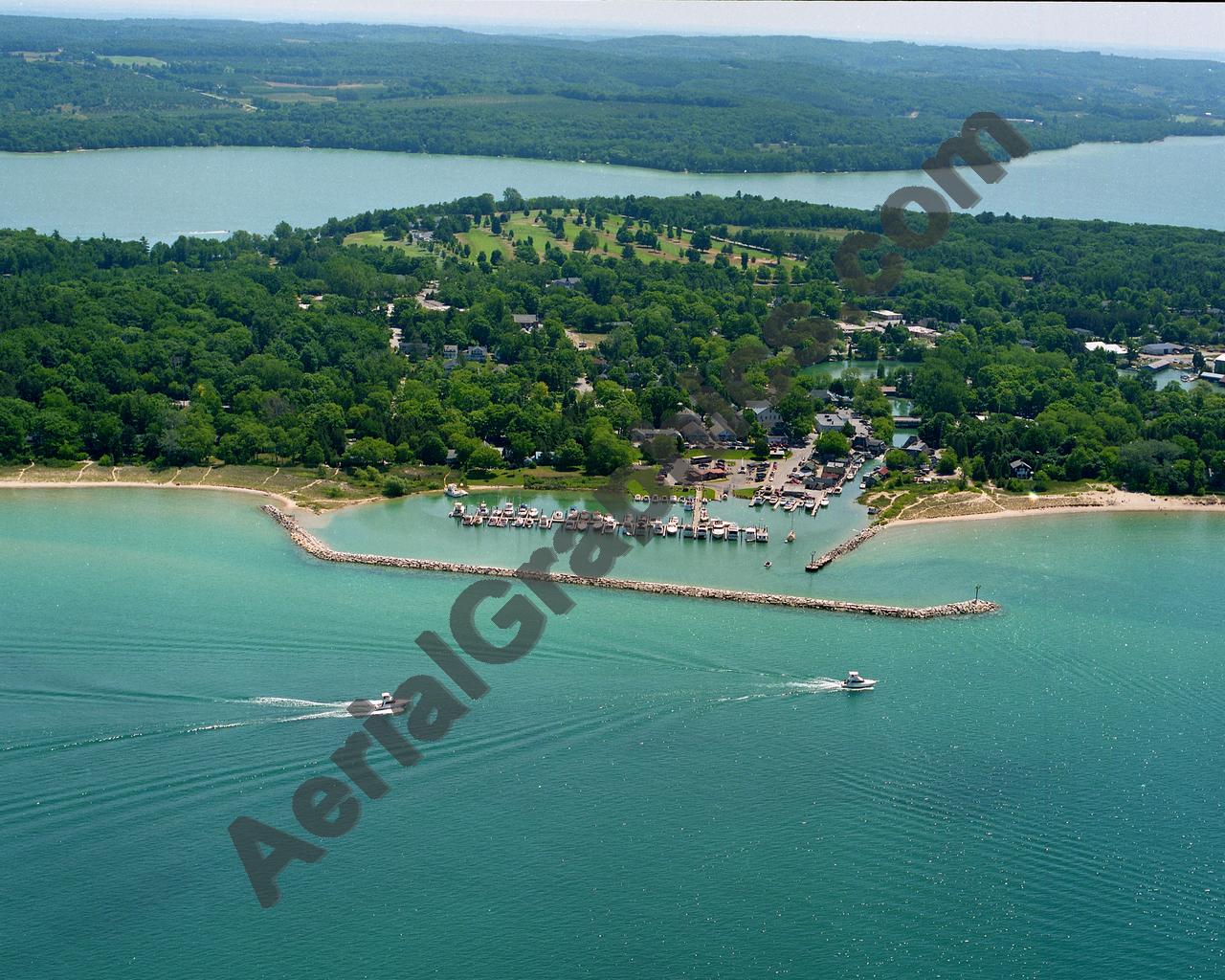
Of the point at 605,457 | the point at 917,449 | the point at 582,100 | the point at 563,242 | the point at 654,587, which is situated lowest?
the point at 654,587

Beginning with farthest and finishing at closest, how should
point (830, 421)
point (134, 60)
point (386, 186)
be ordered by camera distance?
point (134, 60)
point (386, 186)
point (830, 421)

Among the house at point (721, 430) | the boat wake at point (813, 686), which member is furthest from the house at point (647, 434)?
the boat wake at point (813, 686)

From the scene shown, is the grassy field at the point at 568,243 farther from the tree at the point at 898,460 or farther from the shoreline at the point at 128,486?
the shoreline at the point at 128,486

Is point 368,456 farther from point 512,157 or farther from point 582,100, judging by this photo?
point 582,100

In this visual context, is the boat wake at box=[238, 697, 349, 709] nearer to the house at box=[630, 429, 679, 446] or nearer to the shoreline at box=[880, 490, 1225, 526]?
the shoreline at box=[880, 490, 1225, 526]

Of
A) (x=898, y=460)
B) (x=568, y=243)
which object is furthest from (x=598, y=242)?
(x=898, y=460)

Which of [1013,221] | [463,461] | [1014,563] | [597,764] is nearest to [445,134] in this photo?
[1013,221]

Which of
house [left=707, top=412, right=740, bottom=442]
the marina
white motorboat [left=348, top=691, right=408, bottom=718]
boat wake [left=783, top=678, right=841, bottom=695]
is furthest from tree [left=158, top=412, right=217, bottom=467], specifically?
boat wake [left=783, top=678, right=841, bottom=695]
